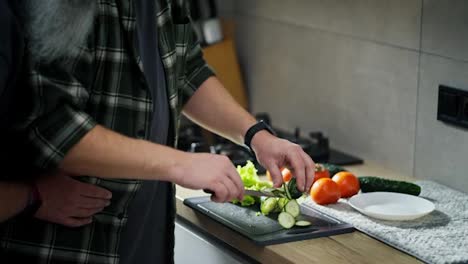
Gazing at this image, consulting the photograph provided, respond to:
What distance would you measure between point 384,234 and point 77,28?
67cm

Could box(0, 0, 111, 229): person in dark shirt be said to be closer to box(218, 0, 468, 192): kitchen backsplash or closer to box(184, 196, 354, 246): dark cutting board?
box(184, 196, 354, 246): dark cutting board

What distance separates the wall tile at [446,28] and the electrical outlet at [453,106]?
8 centimetres

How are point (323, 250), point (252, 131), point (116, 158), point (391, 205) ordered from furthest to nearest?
1. point (391, 205)
2. point (252, 131)
3. point (323, 250)
4. point (116, 158)

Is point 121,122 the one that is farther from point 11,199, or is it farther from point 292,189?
point 292,189

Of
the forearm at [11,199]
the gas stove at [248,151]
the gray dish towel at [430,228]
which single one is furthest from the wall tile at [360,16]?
the forearm at [11,199]

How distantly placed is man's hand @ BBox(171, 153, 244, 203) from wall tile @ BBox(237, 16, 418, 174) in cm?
78

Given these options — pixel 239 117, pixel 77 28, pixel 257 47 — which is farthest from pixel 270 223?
A: pixel 257 47

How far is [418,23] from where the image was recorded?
2.06m

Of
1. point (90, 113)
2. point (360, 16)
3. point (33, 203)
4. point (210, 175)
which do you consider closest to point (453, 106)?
point (360, 16)

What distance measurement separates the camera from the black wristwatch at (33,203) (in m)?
1.47

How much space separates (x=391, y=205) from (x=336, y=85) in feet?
2.00

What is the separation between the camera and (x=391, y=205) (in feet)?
6.02

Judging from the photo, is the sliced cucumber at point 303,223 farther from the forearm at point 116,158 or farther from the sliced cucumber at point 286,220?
the forearm at point 116,158

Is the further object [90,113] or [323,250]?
[323,250]
